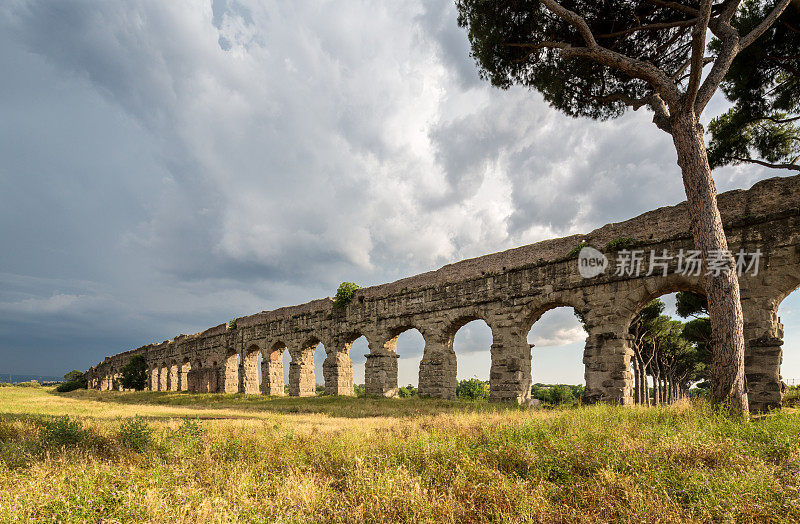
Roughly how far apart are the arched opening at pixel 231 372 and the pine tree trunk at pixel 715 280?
28.7 m

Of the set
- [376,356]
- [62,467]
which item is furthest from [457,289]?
[62,467]

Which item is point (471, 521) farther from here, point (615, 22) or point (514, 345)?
point (615, 22)

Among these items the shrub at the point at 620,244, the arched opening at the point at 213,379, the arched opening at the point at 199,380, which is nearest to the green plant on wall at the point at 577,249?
the shrub at the point at 620,244

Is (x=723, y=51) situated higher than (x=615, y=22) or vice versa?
(x=615, y=22)

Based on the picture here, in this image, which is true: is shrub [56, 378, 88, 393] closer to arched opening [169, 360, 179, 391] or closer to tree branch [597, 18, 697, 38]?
arched opening [169, 360, 179, 391]

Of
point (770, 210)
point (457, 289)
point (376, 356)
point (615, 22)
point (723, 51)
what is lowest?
point (376, 356)

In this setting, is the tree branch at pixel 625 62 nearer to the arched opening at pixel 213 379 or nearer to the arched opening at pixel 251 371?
the arched opening at pixel 251 371

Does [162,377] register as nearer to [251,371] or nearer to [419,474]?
[251,371]

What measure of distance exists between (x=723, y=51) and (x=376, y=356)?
660 inches

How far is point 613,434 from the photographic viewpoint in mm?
5961

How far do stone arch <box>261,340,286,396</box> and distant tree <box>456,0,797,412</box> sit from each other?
67.5 ft

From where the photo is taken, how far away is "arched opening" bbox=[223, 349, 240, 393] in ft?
96.9

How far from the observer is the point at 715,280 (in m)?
8.52

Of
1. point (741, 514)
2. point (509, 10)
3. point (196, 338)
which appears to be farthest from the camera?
point (196, 338)
